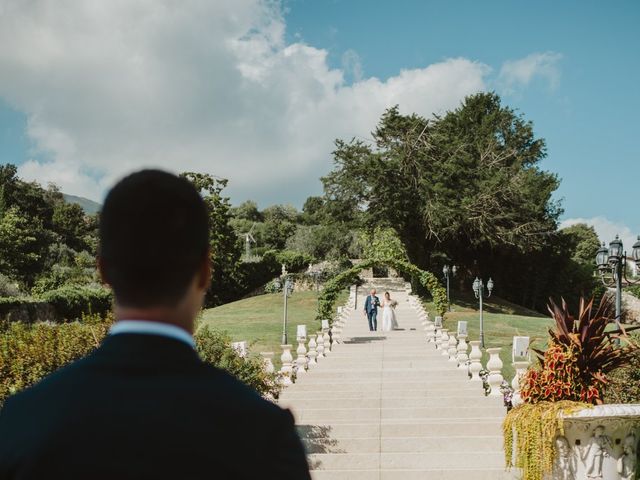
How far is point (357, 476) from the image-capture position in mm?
10180

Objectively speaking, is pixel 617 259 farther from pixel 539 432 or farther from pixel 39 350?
pixel 39 350

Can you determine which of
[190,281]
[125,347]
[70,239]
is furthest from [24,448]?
[70,239]

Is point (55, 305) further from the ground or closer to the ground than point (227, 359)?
further from the ground

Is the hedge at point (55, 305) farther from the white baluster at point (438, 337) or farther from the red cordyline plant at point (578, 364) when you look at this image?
the red cordyline plant at point (578, 364)

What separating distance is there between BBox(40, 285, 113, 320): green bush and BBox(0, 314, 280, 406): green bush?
25.3 metres

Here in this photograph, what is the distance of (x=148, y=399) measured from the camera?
3.76 feet

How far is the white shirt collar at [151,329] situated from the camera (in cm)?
125

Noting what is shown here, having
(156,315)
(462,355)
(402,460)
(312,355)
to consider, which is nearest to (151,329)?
(156,315)

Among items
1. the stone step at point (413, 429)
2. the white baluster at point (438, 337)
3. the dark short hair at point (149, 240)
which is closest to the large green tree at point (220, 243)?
the white baluster at point (438, 337)

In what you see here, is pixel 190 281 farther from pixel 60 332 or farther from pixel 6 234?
pixel 6 234

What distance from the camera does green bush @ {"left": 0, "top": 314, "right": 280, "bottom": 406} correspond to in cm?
904

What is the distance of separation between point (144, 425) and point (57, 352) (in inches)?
359

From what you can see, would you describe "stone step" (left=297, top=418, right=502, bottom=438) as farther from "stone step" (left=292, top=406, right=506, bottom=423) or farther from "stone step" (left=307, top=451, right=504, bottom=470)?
"stone step" (left=307, top=451, right=504, bottom=470)

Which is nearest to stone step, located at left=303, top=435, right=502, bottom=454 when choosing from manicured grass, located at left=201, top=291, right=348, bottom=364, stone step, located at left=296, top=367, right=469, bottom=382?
stone step, located at left=296, top=367, right=469, bottom=382
